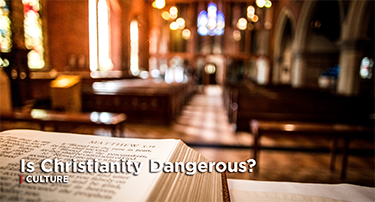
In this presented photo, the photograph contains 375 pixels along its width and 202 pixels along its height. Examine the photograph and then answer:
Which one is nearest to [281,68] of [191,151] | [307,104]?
[307,104]

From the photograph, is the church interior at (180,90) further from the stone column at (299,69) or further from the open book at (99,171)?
the open book at (99,171)

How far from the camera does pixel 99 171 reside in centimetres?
50

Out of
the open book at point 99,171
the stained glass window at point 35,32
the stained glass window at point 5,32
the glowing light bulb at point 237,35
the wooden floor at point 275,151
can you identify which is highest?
the glowing light bulb at point 237,35

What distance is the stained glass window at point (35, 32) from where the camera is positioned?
19.5 feet

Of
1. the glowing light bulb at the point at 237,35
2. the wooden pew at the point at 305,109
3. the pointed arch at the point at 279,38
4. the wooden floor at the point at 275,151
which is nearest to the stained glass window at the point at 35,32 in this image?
the wooden floor at the point at 275,151

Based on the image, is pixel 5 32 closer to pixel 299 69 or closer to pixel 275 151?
pixel 275 151

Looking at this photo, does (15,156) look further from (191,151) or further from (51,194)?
(191,151)

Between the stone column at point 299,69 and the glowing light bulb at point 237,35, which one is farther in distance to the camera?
the glowing light bulb at point 237,35

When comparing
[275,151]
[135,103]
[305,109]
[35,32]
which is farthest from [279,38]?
[35,32]

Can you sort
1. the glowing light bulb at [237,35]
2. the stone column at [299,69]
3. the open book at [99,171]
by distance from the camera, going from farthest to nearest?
1. the glowing light bulb at [237,35]
2. the stone column at [299,69]
3. the open book at [99,171]

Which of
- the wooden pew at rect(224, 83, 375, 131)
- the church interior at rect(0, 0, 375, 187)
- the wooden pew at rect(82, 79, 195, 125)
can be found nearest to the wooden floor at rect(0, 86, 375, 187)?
the church interior at rect(0, 0, 375, 187)

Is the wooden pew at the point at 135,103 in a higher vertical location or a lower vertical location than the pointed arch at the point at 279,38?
lower

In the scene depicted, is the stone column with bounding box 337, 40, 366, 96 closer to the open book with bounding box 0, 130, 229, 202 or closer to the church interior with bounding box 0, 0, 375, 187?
the church interior with bounding box 0, 0, 375, 187

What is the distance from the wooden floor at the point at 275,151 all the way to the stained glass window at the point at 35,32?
11.7 ft
